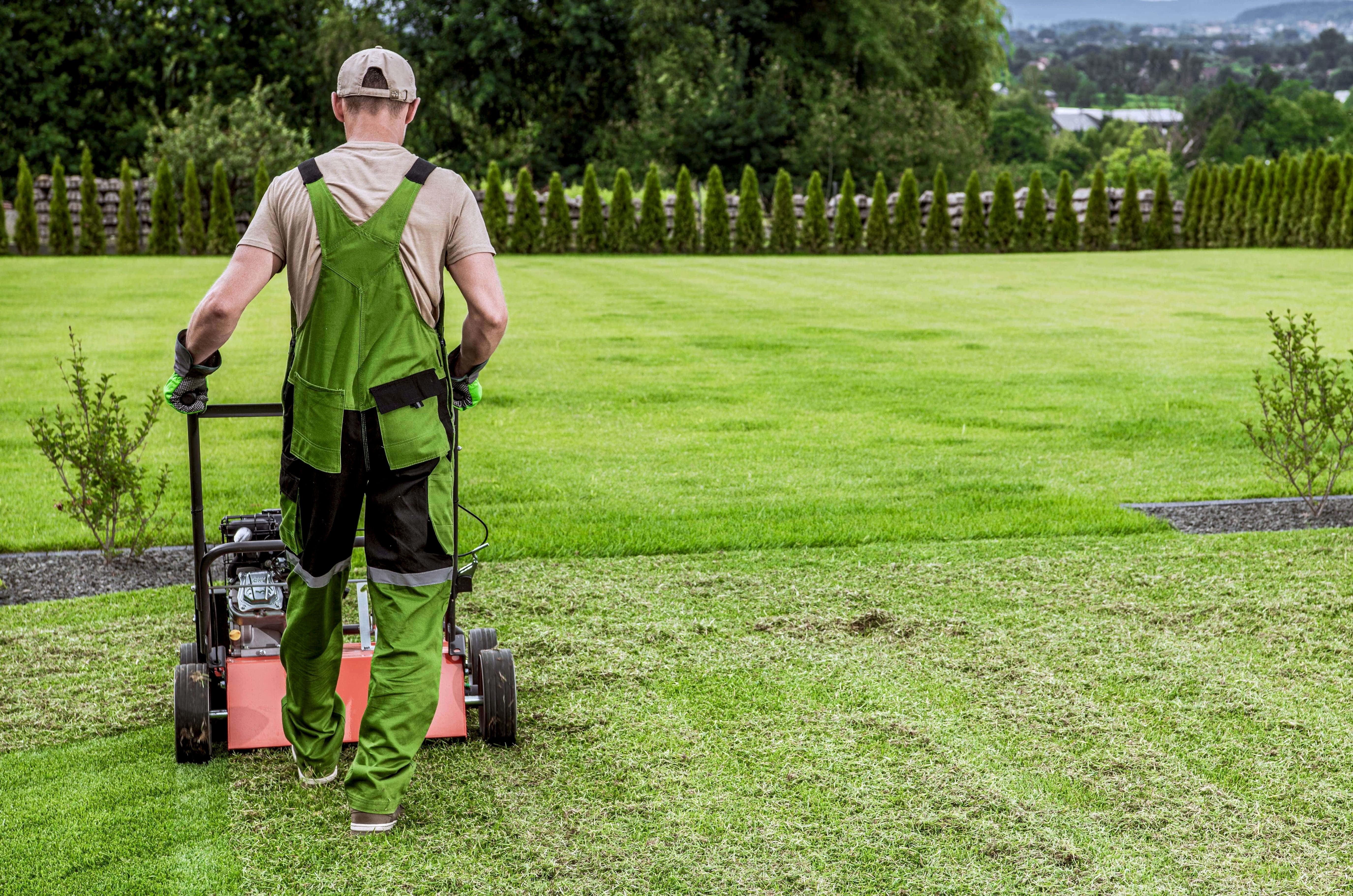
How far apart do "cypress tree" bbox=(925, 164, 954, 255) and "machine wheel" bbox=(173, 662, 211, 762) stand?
950 inches

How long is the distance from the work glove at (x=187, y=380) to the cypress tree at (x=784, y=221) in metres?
22.8

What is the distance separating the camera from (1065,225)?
87.3ft

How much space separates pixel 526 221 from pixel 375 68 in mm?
22687

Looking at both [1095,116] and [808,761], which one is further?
[1095,116]

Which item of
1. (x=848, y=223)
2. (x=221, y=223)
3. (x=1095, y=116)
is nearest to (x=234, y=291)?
(x=221, y=223)

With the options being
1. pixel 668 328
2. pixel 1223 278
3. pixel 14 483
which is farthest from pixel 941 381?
pixel 1223 278

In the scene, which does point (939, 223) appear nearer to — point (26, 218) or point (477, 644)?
point (26, 218)

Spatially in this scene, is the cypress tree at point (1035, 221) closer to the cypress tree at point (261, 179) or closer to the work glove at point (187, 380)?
the cypress tree at point (261, 179)

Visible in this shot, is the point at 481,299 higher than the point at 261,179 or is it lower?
lower

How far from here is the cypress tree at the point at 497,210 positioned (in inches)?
995

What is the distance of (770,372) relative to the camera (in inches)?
424

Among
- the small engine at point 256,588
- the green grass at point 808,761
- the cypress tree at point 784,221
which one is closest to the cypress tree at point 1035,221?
the cypress tree at point 784,221

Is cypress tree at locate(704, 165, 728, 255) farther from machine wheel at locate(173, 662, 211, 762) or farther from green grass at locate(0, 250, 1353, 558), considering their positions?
machine wheel at locate(173, 662, 211, 762)

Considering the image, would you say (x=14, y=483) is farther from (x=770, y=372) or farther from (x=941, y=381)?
(x=941, y=381)
